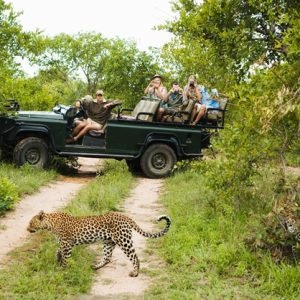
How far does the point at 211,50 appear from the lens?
27.5 feet

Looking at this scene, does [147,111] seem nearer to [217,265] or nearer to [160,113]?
[160,113]

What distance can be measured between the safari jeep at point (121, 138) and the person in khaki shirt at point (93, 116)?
0.15 m

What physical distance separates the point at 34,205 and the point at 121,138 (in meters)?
4.01

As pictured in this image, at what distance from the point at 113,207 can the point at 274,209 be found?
4377 mm

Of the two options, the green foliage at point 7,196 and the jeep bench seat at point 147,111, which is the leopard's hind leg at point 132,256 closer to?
the green foliage at point 7,196

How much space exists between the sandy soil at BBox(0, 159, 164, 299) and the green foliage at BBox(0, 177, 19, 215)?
136 millimetres

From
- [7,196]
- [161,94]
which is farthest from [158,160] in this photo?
[7,196]

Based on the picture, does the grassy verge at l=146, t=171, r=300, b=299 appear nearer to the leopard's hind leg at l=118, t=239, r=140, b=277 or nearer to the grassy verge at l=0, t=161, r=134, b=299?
the leopard's hind leg at l=118, t=239, r=140, b=277

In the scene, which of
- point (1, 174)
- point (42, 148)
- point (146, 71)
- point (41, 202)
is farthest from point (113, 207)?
point (146, 71)

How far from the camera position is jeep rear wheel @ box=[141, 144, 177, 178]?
14523 millimetres

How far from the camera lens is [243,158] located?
26.3 feet

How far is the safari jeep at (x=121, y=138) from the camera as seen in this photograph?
537 inches

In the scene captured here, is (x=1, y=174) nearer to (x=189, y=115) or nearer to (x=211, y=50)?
(x=189, y=115)

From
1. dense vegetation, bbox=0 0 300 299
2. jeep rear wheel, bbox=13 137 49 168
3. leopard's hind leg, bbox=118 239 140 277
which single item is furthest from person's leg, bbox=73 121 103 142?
leopard's hind leg, bbox=118 239 140 277
